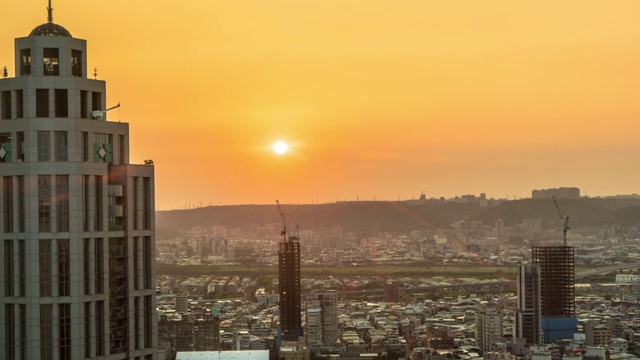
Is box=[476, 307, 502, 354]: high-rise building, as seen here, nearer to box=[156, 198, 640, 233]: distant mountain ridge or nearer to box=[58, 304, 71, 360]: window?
box=[58, 304, 71, 360]: window

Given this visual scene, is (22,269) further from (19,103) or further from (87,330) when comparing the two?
(19,103)

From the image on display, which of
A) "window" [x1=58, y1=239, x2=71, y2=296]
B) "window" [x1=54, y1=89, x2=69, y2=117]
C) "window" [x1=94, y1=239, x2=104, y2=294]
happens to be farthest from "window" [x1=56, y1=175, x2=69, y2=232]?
"window" [x1=54, y1=89, x2=69, y2=117]

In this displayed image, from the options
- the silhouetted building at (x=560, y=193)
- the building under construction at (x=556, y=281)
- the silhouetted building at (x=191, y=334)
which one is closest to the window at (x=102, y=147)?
the silhouetted building at (x=191, y=334)

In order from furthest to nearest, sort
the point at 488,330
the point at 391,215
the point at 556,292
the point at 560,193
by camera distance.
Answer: the point at 391,215
the point at 560,193
the point at 556,292
the point at 488,330

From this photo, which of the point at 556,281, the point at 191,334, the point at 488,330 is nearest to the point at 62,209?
the point at 191,334

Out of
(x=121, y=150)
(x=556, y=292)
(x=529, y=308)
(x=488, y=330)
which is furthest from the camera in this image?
(x=556, y=292)

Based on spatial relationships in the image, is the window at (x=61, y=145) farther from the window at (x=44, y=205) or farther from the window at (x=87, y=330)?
the window at (x=87, y=330)

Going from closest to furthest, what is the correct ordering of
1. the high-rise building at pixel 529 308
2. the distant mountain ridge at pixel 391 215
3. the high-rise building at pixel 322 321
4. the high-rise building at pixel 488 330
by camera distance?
the high-rise building at pixel 488 330, the high-rise building at pixel 529 308, the high-rise building at pixel 322 321, the distant mountain ridge at pixel 391 215
